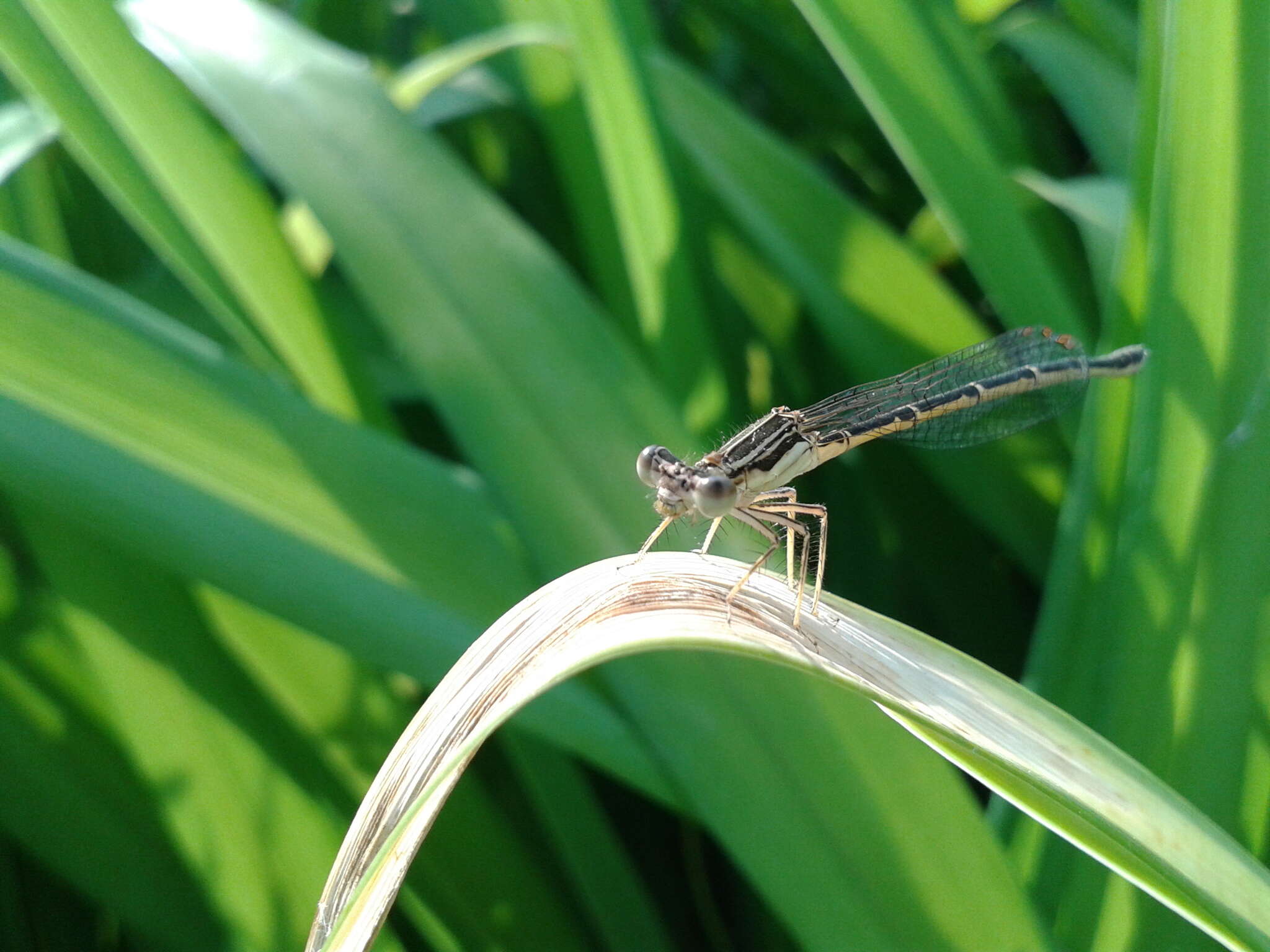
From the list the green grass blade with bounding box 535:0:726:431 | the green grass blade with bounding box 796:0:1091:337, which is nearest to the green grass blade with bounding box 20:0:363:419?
the green grass blade with bounding box 535:0:726:431

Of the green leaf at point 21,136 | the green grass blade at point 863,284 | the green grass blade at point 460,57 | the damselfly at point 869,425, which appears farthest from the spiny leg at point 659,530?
the green leaf at point 21,136

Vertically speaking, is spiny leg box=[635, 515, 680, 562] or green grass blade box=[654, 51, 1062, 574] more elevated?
green grass blade box=[654, 51, 1062, 574]

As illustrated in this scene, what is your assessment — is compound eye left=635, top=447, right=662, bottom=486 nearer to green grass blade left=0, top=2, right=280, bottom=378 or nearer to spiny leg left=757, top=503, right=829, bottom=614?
spiny leg left=757, top=503, right=829, bottom=614

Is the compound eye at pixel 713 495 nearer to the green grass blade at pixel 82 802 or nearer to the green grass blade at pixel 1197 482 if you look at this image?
the green grass blade at pixel 1197 482

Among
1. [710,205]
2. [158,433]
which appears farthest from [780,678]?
[710,205]

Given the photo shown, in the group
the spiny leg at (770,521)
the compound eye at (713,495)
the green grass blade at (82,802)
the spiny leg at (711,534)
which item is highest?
the spiny leg at (770,521)
